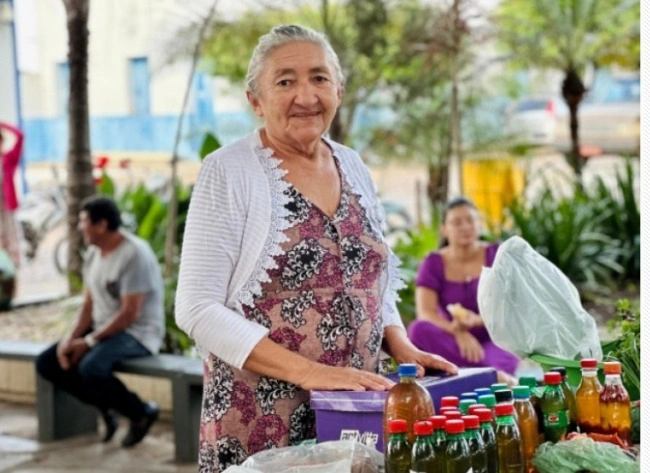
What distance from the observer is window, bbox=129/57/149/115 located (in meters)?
13.5

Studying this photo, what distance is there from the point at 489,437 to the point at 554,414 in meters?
0.36

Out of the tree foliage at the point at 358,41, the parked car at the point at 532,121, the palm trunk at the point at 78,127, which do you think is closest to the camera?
the palm trunk at the point at 78,127

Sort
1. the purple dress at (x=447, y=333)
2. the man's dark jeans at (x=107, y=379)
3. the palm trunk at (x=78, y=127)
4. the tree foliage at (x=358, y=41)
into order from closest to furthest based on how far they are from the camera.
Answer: the purple dress at (x=447, y=333) < the man's dark jeans at (x=107, y=379) < the palm trunk at (x=78, y=127) < the tree foliage at (x=358, y=41)

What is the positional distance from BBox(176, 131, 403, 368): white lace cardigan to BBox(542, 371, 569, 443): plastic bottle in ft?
2.48

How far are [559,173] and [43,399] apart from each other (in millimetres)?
6017

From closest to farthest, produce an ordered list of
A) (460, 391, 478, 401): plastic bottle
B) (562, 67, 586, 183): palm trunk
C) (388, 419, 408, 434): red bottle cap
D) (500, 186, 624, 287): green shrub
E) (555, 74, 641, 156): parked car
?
(388, 419, 408, 434): red bottle cap
(460, 391, 478, 401): plastic bottle
(500, 186, 624, 287): green shrub
(562, 67, 586, 183): palm trunk
(555, 74, 641, 156): parked car

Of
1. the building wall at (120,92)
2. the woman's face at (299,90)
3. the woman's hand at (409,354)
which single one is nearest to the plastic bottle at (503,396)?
the woman's hand at (409,354)

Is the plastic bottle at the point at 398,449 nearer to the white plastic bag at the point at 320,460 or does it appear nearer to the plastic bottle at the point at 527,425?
the white plastic bag at the point at 320,460

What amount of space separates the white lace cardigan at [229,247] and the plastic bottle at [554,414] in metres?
0.76

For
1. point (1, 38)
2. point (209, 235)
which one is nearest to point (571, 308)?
point (209, 235)

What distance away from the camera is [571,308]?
145 inches

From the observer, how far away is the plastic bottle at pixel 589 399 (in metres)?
3.14

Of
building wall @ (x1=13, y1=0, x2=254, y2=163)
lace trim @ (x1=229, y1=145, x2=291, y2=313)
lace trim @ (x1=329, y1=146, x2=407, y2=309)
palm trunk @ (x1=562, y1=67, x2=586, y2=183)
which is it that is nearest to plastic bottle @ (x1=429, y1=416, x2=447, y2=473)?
lace trim @ (x1=229, y1=145, x2=291, y2=313)

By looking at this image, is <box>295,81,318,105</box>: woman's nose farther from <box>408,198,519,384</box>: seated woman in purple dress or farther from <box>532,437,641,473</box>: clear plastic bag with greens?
<box>408,198,519,384</box>: seated woman in purple dress
